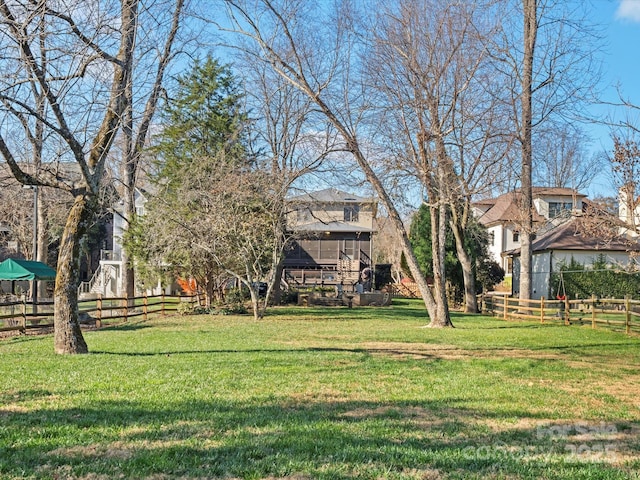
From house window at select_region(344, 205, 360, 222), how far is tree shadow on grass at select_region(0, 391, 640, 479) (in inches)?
1471

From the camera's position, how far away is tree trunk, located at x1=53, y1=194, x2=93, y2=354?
11.2m

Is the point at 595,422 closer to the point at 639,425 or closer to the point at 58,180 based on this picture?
the point at 639,425

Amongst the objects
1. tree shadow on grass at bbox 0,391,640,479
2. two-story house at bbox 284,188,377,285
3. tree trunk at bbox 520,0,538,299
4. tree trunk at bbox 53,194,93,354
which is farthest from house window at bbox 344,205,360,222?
tree shadow on grass at bbox 0,391,640,479

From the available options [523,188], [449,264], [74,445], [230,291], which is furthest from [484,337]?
[449,264]

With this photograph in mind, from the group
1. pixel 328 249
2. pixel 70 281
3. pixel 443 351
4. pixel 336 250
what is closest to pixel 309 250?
pixel 328 249

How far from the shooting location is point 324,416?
645cm

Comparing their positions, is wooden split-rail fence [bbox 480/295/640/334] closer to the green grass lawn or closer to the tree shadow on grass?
the green grass lawn

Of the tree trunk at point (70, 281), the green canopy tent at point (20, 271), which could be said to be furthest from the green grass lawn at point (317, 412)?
the green canopy tent at point (20, 271)

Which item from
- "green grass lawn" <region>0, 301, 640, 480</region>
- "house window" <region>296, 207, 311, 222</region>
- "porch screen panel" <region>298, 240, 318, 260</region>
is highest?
"house window" <region>296, 207, 311, 222</region>

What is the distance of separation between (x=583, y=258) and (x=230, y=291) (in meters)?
19.1

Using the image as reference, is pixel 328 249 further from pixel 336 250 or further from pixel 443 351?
pixel 443 351

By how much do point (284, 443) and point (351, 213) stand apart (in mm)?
39406

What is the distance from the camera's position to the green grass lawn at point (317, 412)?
15.5 ft

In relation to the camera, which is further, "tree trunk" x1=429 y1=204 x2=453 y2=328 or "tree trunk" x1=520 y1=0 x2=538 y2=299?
"tree trunk" x1=520 y1=0 x2=538 y2=299
